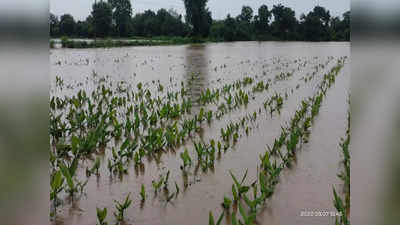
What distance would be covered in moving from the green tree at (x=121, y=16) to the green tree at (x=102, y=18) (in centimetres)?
216

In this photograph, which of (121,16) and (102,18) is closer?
(102,18)

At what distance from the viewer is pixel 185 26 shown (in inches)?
2080

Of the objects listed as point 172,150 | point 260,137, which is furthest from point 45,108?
point 260,137

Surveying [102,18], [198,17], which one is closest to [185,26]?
[198,17]

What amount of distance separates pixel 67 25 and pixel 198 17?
1552cm

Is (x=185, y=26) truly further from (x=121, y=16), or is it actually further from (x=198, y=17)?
(x=121, y=16)

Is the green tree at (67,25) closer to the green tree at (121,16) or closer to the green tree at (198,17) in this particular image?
the green tree at (121,16)

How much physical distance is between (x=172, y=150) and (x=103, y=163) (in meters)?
0.70

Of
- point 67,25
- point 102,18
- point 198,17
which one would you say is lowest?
point 67,25

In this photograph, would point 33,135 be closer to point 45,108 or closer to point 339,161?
point 45,108

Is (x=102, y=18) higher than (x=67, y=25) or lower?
higher

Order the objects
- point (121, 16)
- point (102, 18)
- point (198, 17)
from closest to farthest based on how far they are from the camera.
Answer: point (102, 18)
point (121, 16)
point (198, 17)

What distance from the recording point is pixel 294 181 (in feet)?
10.2

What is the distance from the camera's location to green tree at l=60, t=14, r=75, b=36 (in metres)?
45.8
